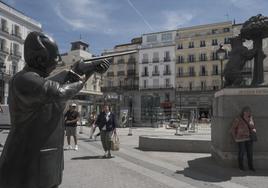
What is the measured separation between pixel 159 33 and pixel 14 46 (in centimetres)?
2979

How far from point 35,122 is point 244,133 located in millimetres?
6715

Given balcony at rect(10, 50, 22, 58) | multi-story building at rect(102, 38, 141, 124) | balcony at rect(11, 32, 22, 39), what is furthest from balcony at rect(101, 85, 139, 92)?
balcony at rect(11, 32, 22, 39)

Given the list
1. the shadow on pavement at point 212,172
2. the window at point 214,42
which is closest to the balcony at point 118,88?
the window at point 214,42

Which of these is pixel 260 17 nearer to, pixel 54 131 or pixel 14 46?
pixel 54 131

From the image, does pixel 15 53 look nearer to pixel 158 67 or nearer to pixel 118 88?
pixel 118 88

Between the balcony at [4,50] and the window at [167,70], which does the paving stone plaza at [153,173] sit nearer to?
the balcony at [4,50]

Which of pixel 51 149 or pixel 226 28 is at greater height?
pixel 226 28


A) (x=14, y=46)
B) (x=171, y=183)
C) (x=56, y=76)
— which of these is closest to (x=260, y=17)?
(x=171, y=183)

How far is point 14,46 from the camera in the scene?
5184 centimetres

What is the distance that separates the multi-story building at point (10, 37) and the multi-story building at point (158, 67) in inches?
930

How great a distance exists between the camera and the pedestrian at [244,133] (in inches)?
313

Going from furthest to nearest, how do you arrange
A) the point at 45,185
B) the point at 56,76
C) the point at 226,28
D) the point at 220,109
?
the point at 226,28 → the point at 220,109 → the point at 56,76 → the point at 45,185

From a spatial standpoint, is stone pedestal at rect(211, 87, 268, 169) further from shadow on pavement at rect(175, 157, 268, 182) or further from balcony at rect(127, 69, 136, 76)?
balcony at rect(127, 69, 136, 76)

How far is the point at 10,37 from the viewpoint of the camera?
50.7 meters
